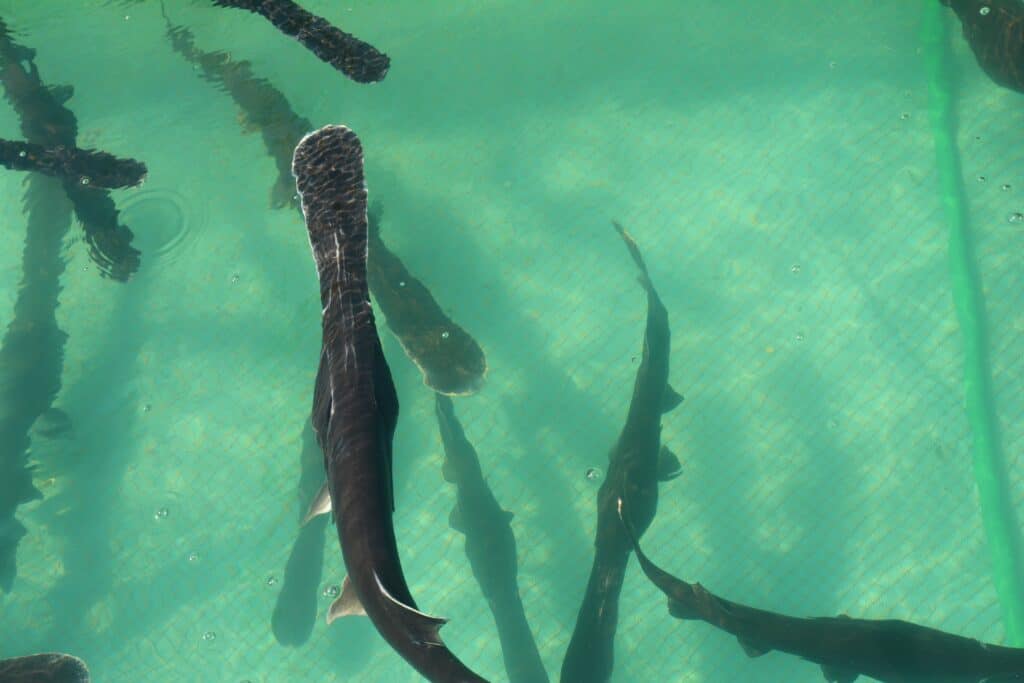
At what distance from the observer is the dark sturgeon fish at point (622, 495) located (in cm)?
546

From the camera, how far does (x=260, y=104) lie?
8.77 metres

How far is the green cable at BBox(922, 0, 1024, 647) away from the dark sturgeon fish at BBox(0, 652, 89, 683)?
7376mm

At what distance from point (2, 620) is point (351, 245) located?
6.30 meters

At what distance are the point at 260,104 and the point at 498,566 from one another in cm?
594

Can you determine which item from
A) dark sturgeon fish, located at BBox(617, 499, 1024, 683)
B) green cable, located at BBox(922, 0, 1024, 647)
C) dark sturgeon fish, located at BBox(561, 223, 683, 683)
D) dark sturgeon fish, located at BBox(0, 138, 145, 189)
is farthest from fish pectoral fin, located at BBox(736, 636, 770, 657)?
dark sturgeon fish, located at BBox(0, 138, 145, 189)

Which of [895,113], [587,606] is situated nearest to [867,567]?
[587,606]

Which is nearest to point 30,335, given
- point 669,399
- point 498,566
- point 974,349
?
point 498,566

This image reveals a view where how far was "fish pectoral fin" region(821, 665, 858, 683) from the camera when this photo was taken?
5320mm

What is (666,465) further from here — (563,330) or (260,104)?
(260,104)

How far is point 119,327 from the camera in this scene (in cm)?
821

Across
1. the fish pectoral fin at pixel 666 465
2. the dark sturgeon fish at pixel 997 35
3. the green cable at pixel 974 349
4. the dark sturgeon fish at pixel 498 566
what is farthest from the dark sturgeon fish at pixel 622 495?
the dark sturgeon fish at pixel 997 35

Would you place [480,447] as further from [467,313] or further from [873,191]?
[873,191]

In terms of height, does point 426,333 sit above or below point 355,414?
below

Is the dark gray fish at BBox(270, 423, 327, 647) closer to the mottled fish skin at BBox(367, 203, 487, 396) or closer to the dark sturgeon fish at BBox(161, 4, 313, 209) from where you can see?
the mottled fish skin at BBox(367, 203, 487, 396)
